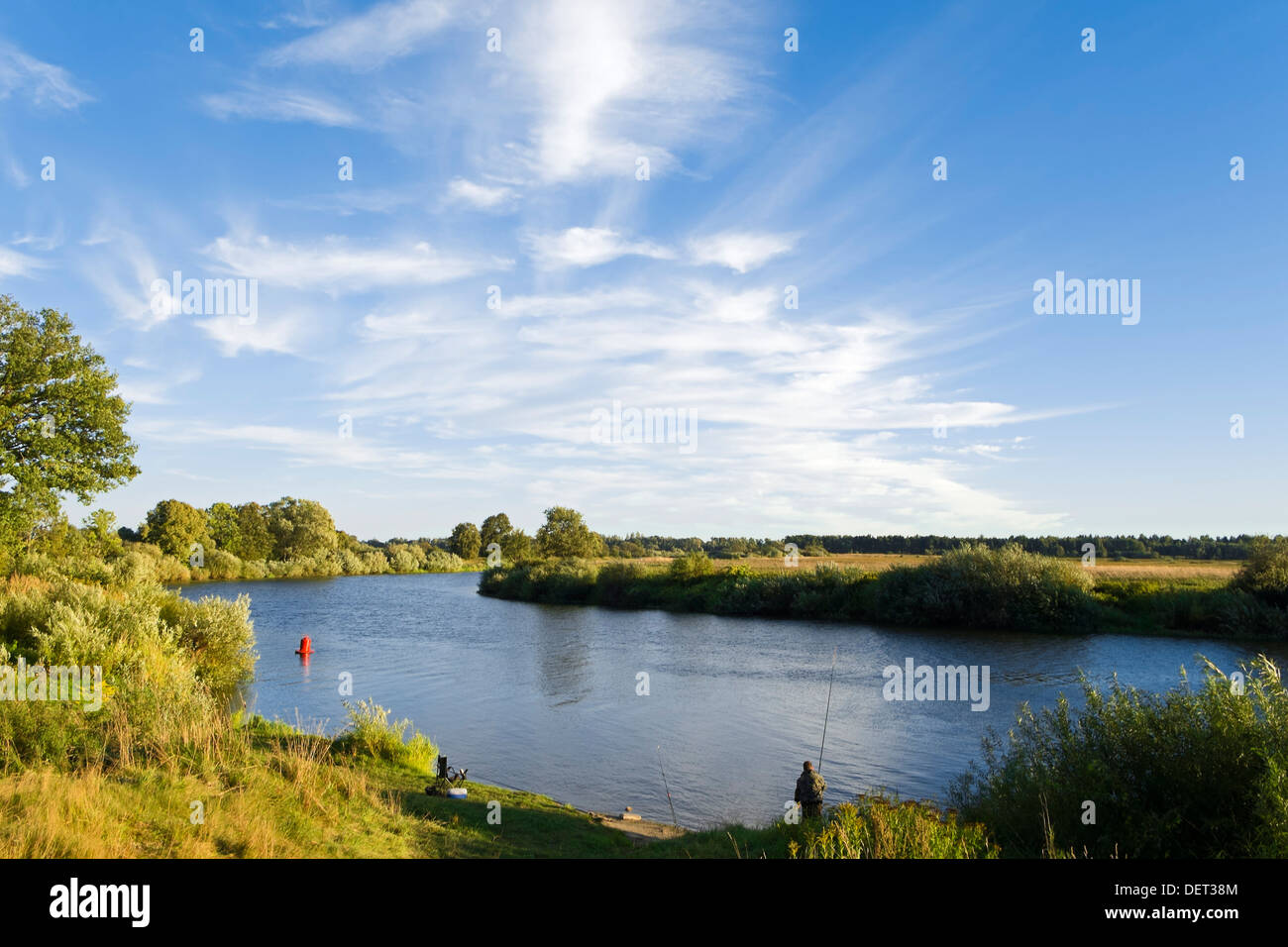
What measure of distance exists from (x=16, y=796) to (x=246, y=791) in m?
2.21

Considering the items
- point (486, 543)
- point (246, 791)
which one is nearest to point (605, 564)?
point (246, 791)

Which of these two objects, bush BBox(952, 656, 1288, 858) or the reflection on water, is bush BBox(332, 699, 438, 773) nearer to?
the reflection on water

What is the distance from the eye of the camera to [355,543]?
120562 mm

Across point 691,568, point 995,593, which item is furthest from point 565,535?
point 995,593

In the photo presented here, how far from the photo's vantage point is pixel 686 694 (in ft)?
77.0

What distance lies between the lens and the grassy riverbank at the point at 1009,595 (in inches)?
1345

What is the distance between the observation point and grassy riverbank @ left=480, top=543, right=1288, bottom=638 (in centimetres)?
3416

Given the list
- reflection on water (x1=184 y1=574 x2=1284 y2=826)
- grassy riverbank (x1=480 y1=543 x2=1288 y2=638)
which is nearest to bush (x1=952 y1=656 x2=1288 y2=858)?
reflection on water (x1=184 y1=574 x2=1284 y2=826)

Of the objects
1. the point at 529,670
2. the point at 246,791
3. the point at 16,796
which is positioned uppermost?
the point at 16,796

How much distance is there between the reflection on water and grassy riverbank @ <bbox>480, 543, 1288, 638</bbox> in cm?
277

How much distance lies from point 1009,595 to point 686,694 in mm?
23945

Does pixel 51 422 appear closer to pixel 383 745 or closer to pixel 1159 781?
pixel 383 745

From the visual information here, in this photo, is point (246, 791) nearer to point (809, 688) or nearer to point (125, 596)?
point (125, 596)
